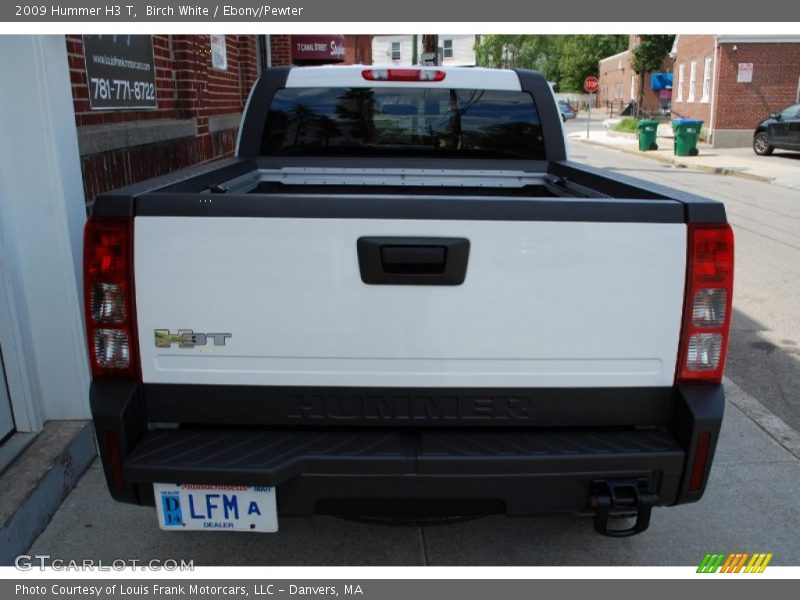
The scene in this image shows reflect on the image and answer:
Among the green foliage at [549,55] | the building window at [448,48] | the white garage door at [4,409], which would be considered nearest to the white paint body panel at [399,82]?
the white garage door at [4,409]

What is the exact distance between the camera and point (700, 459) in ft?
8.24

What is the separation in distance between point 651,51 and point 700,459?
168 feet

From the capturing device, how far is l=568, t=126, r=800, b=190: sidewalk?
17016 millimetres

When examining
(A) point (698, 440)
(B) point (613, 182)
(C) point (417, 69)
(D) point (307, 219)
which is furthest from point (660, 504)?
(C) point (417, 69)

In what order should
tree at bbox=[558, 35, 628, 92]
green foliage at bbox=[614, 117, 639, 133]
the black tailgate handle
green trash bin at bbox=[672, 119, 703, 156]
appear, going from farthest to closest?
1. tree at bbox=[558, 35, 628, 92]
2. green foliage at bbox=[614, 117, 639, 133]
3. green trash bin at bbox=[672, 119, 703, 156]
4. the black tailgate handle

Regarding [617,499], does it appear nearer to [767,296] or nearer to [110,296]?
[110,296]

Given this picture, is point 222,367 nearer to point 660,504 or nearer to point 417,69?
point 660,504

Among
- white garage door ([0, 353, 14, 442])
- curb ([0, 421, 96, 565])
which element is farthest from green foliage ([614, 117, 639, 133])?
white garage door ([0, 353, 14, 442])

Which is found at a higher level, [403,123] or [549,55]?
[549,55]

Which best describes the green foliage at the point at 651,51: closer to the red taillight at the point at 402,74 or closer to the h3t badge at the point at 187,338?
the red taillight at the point at 402,74

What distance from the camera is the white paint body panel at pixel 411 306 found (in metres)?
2.38

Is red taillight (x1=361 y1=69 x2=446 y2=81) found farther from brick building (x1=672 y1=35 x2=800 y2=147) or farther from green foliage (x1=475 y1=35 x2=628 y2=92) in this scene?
green foliage (x1=475 y1=35 x2=628 y2=92)

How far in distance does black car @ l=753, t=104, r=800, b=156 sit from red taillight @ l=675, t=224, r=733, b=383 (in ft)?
67.5

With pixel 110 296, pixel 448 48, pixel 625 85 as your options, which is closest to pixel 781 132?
pixel 110 296
